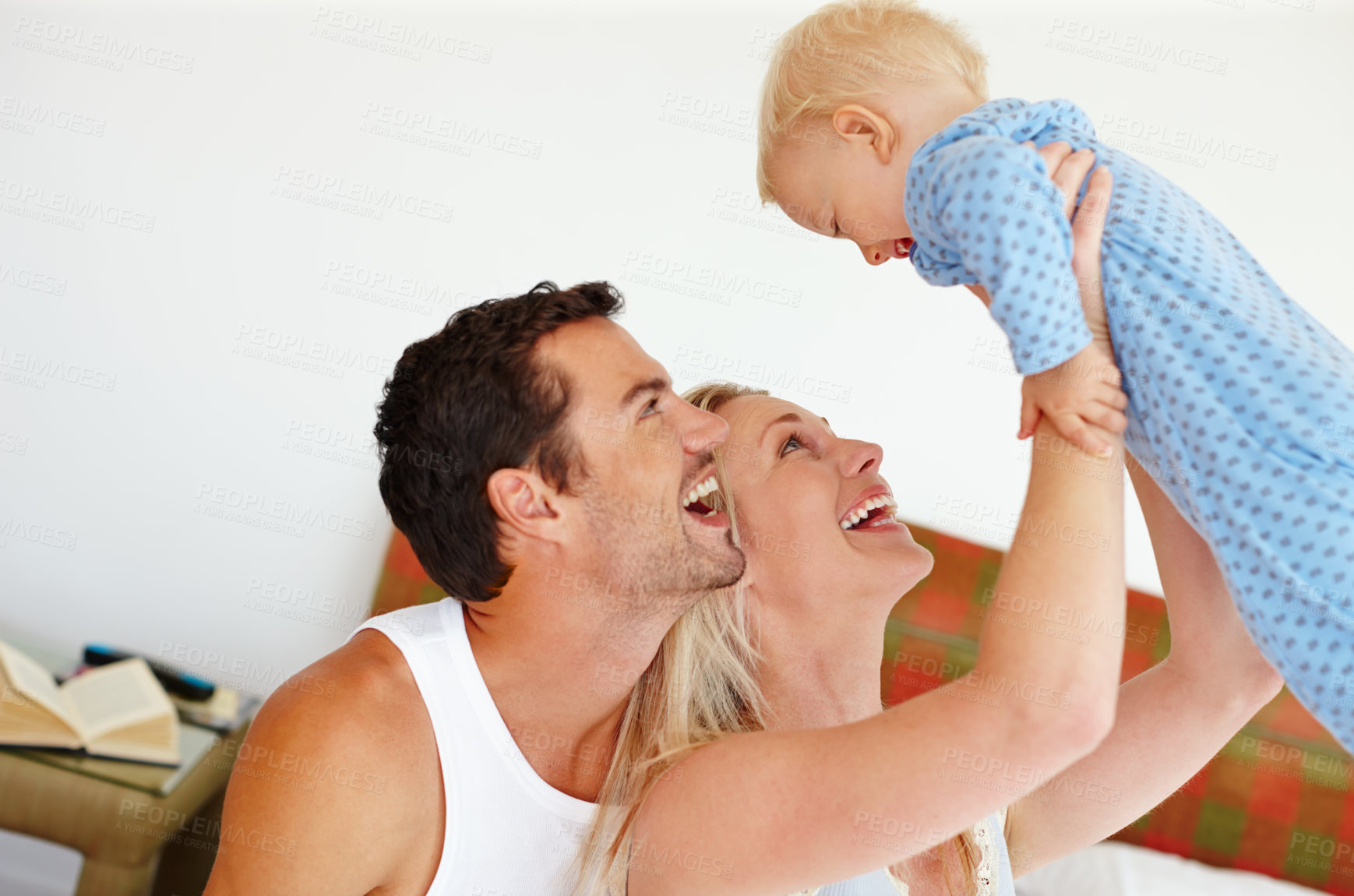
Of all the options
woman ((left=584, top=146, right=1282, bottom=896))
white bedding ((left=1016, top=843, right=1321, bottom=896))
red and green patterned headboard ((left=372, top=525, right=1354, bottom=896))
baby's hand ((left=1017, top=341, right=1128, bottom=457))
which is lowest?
white bedding ((left=1016, top=843, right=1321, bottom=896))

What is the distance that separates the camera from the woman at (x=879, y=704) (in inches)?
38.9

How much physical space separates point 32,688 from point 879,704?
192 centimetres

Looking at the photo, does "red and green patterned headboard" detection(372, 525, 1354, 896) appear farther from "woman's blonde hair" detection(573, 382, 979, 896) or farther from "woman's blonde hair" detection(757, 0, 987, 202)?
"woman's blonde hair" detection(757, 0, 987, 202)

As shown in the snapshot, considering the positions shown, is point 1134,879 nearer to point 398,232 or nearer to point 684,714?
point 684,714

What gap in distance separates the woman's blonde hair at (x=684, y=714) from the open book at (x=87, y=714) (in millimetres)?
1469

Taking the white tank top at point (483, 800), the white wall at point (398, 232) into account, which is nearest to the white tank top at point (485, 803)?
the white tank top at point (483, 800)

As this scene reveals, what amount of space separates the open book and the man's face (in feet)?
5.18

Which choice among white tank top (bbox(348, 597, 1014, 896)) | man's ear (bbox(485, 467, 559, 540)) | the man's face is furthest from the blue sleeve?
white tank top (bbox(348, 597, 1014, 896))

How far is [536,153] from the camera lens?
2.94m

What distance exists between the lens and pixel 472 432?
1.39 meters

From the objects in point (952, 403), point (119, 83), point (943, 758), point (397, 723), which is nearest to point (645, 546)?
point (397, 723)

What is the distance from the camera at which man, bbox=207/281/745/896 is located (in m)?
1.29

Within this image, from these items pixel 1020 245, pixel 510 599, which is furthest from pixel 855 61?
pixel 510 599

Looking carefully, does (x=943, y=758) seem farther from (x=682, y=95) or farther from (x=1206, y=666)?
(x=682, y=95)
